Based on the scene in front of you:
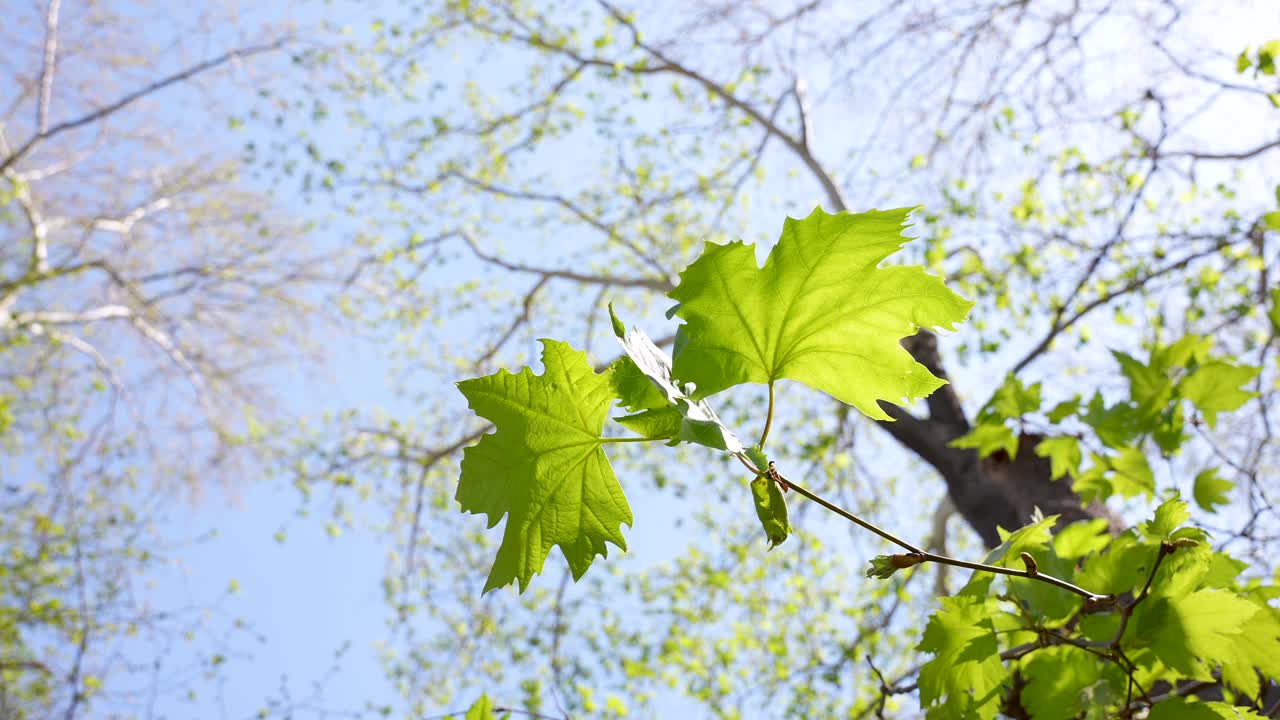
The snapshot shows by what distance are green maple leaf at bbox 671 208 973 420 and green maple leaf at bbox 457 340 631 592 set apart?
0.11m

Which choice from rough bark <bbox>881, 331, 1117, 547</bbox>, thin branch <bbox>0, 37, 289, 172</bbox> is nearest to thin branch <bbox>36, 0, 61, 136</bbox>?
thin branch <bbox>0, 37, 289, 172</bbox>

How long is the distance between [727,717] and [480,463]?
5231 mm

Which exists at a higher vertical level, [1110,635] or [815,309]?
[815,309]

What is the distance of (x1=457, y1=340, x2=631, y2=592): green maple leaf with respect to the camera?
0.82 meters

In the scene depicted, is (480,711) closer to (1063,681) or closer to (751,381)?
(751,381)

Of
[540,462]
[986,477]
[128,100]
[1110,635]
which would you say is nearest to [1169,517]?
[1110,635]

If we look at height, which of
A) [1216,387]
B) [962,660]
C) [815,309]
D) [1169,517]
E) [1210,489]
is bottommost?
[962,660]

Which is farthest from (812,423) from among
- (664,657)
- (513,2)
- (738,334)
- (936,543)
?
(738,334)

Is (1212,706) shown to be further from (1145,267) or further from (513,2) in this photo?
(513,2)

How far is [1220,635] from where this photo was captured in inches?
41.9

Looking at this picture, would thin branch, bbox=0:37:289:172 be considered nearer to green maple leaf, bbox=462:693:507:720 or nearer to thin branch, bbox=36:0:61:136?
thin branch, bbox=36:0:61:136

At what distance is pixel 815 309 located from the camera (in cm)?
83

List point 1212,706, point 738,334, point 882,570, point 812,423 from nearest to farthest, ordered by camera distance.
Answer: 1. point 882,570
2. point 738,334
3. point 1212,706
4. point 812,423

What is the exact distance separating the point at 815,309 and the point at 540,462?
0.31m
